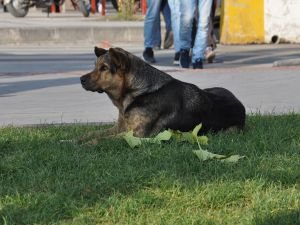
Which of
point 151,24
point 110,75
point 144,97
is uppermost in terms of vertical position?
point 110,75

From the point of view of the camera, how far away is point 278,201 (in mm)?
4879

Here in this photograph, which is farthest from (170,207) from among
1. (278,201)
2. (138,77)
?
(138,77)

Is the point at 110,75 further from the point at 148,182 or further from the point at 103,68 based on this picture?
the point at 148,182

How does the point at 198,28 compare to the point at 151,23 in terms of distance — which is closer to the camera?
the point at 198,28

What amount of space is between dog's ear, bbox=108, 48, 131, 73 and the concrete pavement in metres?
1.34

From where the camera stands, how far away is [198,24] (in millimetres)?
12039

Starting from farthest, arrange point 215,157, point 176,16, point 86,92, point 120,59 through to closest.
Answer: point 176,16
point 86,92
point 120,59
point 215,157

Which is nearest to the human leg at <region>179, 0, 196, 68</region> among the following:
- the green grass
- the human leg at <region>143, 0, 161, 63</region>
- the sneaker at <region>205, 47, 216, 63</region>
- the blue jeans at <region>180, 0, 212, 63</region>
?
the blue jeans at <region>180, 0, 212, 63</region>

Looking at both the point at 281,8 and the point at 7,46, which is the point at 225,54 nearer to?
the point at 281,8

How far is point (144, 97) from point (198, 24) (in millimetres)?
5240

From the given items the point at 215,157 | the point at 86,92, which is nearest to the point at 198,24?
the point at 86,92

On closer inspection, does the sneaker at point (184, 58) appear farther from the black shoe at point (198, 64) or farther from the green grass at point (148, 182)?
the green grass at point (148, 182)

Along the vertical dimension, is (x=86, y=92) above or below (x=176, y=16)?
below

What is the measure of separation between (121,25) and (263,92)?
9731 millimetres
